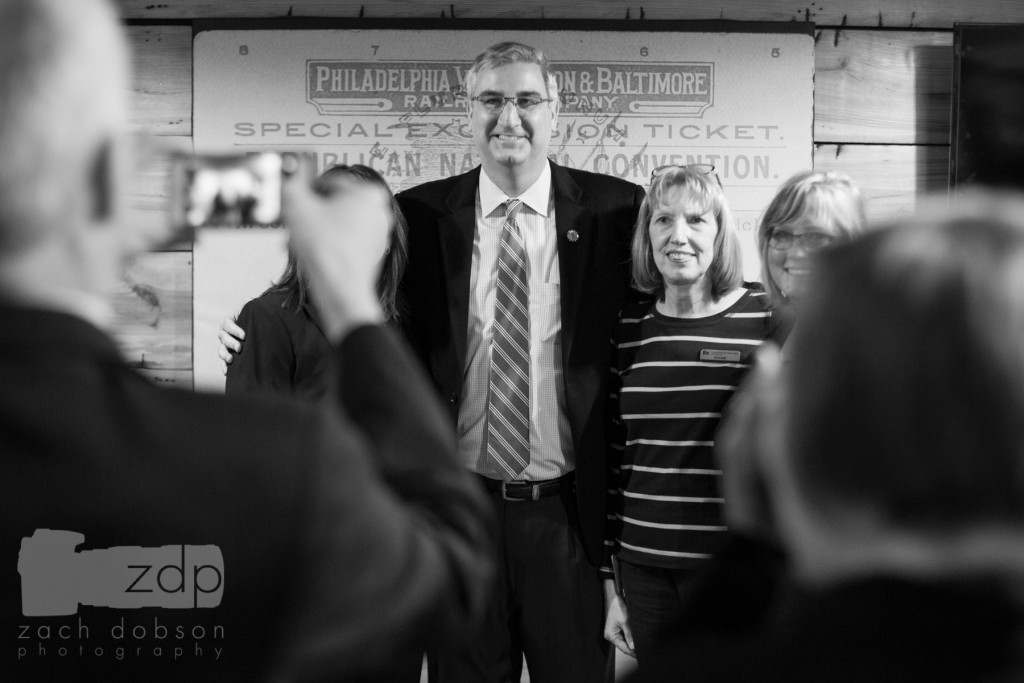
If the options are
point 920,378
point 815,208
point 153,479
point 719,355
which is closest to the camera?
point 920,378

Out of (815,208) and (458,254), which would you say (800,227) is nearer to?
(815,208)

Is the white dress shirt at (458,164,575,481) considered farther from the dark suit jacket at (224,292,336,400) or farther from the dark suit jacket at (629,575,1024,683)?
the dark suit jacket at (629,575,1024,683)

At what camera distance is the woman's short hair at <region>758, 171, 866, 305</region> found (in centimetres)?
207

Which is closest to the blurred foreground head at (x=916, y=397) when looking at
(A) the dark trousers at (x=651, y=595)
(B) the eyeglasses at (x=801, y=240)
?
(B) the eyeglasses at (x=801, y=240)

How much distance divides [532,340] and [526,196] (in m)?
0.38

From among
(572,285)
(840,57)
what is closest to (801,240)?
(572,285)

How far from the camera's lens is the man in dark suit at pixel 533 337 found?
2365 millimetres

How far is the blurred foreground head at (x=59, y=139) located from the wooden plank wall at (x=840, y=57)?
2.60 meters

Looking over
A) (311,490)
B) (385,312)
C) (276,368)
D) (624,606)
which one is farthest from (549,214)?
(311,490)

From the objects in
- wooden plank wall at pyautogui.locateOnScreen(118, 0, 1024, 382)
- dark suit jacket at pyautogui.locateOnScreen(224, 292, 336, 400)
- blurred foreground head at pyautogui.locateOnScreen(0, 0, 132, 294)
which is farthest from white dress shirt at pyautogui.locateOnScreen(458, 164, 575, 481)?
blurred foreground head at pyautogui.locateOnScreen(0, 0, 132, 294)

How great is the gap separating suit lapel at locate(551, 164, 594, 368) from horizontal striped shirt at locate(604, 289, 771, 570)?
0.20 metres

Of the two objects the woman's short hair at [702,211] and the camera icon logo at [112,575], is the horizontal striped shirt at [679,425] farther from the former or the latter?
the camera icon logo at [112,575]

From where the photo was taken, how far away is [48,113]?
0.58 metres

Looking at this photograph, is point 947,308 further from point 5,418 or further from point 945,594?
point 5,418
